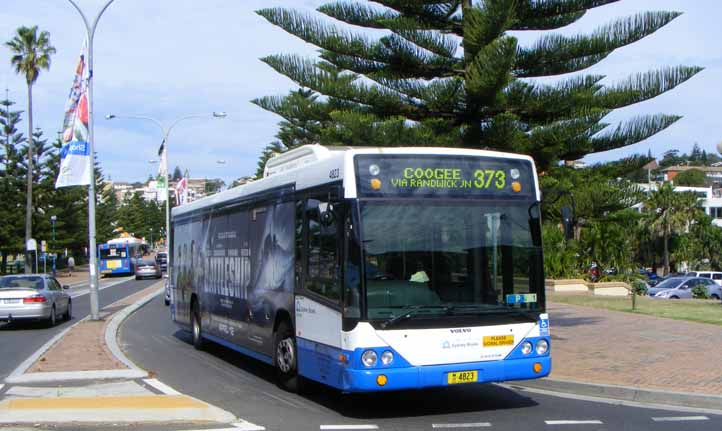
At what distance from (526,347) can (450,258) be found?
133 centimetres

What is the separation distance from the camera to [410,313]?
8555 mm

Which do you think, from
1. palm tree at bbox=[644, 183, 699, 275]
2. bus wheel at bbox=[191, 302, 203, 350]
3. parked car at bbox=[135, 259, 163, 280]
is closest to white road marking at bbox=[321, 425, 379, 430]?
bus wheel at bbox=[191, 302, 203, 350]

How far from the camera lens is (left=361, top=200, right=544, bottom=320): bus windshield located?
8.61 m

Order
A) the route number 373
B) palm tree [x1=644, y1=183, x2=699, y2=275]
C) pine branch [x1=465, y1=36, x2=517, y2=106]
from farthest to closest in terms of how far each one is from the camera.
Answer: palm tree [x1=644, y1=183, x2=699, y2=275], pine branch [x1=465, y1=36, x2=517, y2=106], the route number 373

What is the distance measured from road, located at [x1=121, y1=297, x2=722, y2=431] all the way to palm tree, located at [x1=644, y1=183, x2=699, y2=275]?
213ft

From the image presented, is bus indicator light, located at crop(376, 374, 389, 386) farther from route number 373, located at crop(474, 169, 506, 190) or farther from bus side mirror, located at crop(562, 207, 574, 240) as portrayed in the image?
bus side mirror, located at crop(562, 207, 574, 240)

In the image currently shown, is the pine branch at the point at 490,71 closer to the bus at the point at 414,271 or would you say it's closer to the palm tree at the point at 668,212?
the bus at the point at 414,271

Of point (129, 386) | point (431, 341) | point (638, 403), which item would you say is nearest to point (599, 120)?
point (638, 403)

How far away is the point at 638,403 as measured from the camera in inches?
384

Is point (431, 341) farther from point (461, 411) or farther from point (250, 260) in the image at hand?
point (250, 260)

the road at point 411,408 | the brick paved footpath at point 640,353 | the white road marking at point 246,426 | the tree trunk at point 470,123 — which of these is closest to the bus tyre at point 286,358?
the road at point 411,408

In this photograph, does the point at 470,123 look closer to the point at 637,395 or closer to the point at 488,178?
the point at 488,178

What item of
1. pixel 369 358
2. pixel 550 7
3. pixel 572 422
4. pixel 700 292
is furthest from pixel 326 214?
pixel 700 292

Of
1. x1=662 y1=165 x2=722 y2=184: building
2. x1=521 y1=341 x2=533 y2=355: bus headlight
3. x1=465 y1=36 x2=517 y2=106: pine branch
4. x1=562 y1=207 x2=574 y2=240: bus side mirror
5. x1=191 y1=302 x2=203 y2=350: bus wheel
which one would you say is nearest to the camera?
x1=521 y1=341 x2=533 y2=355: bus headlight
